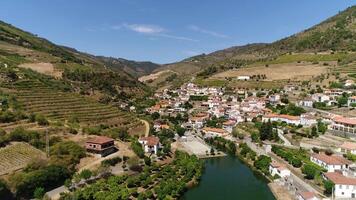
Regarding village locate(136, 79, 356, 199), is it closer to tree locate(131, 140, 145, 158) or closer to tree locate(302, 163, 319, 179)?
tree locate(302, 163, 319, 179)

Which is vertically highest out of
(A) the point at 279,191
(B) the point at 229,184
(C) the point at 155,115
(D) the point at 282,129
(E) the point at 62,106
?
(E) the point at 62,106

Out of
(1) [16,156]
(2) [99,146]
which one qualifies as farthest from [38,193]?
(2) [99,146]

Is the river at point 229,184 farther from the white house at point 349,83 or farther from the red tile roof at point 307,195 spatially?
the white house at point 349,83

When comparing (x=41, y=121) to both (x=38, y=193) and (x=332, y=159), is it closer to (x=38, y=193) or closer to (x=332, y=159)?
(x=38, y=193)

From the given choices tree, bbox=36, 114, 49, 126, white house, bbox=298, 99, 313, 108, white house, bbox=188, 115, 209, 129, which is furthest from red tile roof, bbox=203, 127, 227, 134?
tree, bbox=36, 114, 49, 126

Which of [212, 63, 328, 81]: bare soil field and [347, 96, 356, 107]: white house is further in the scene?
[212, 63, 328, 81]: bare soil field

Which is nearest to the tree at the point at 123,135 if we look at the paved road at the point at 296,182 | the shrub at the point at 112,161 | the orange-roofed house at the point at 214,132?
the shrub at the point at 112,161
